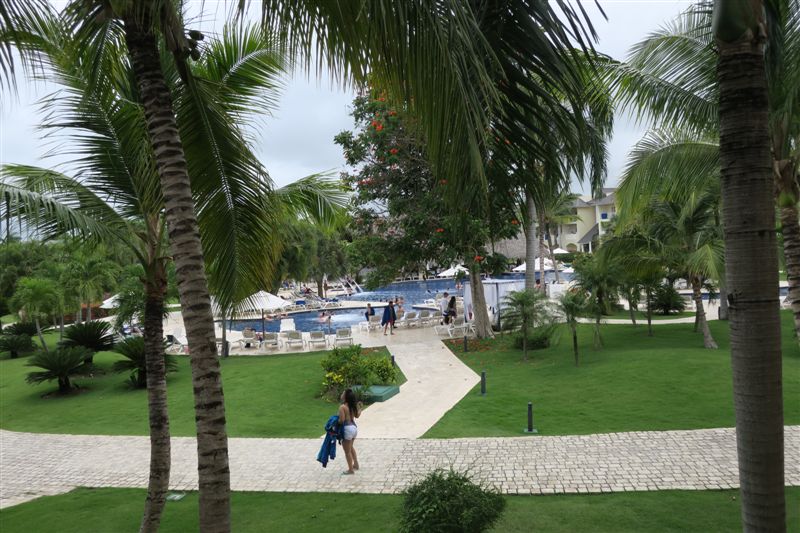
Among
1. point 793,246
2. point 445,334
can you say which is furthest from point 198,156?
point 445,334

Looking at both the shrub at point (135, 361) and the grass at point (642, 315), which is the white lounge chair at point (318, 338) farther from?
the grass at point (642, 315)

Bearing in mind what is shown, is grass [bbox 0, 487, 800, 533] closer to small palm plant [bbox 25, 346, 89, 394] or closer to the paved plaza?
the paved plaza

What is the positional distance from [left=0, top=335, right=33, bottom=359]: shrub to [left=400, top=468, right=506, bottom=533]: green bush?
25.9m

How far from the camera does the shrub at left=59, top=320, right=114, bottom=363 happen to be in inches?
786

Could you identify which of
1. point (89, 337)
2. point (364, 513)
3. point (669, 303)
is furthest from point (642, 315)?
point (89, 337)

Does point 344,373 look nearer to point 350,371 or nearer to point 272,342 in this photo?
point 350,371

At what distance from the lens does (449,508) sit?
205 inches

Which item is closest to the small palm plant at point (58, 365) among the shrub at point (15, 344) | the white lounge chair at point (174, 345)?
the white lounge chair at point (174, 345)

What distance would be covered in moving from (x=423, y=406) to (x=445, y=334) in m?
10.5

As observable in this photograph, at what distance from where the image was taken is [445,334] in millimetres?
23406

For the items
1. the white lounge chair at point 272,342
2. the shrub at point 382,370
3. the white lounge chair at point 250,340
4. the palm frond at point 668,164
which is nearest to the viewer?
Result: the palm frond at point 668,164

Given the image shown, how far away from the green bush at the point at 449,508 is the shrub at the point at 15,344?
25.9 m

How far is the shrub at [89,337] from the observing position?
19969 mm

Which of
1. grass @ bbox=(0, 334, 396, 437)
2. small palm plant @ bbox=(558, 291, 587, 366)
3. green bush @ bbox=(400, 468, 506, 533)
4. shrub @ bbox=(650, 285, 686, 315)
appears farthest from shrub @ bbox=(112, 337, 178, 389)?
shrub @ bbox=(650, 285, 686, 315)
